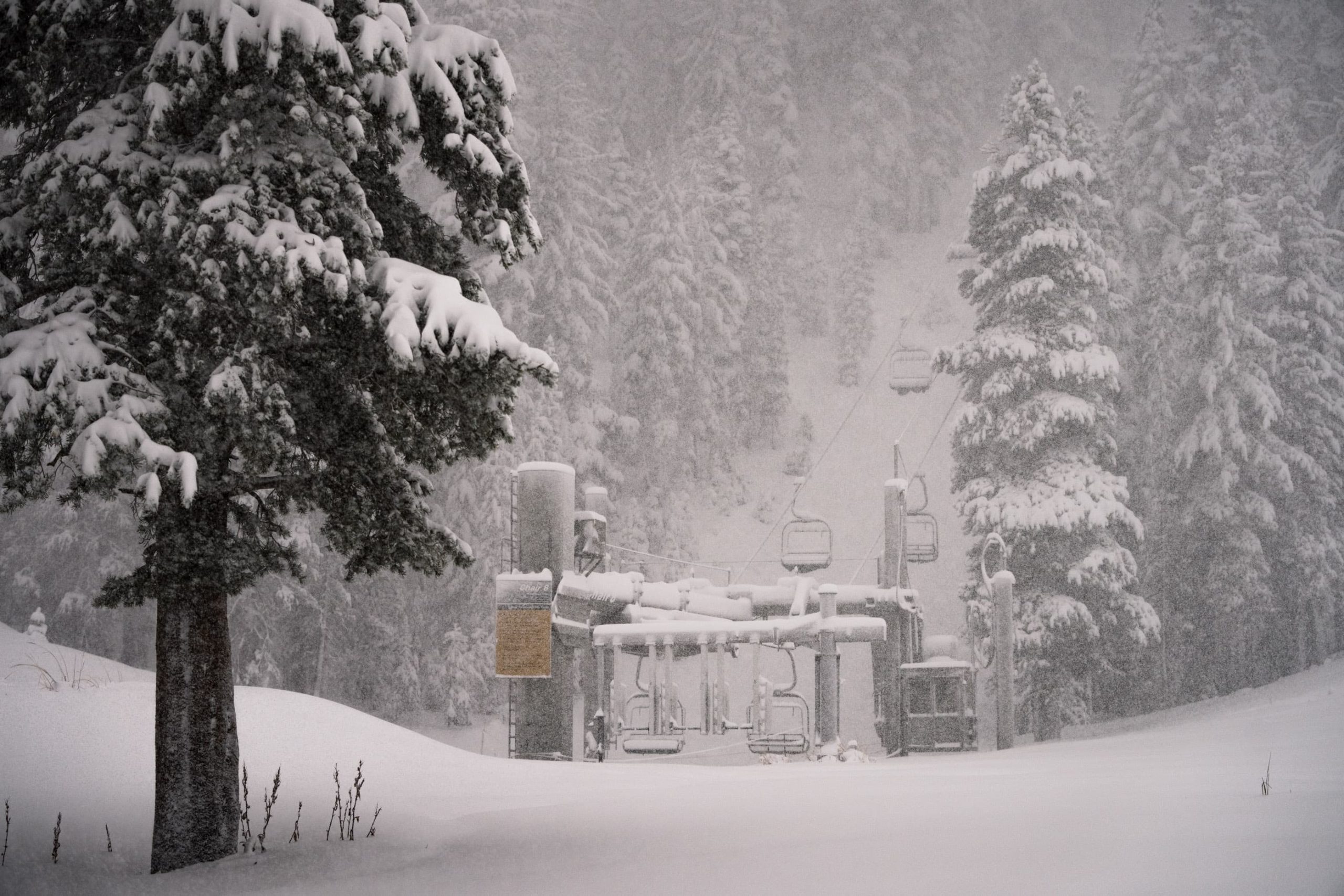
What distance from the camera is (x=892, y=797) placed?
9586 millimetres

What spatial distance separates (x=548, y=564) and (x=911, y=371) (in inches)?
1318

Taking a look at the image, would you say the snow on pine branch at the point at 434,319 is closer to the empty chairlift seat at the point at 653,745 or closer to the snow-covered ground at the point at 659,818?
the snow-covered ground at the point at 659,818

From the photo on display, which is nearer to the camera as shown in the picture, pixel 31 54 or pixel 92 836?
pixel 31 54

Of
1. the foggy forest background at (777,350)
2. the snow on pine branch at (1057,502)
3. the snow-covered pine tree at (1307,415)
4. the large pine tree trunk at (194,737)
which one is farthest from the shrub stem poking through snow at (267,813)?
the snow-covered pine tree at (1307,415)

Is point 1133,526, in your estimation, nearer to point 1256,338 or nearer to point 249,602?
point 1256,338

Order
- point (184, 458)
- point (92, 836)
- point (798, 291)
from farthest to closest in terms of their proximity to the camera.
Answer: point (798, 291) → point (92, 836) → point (184, 458)

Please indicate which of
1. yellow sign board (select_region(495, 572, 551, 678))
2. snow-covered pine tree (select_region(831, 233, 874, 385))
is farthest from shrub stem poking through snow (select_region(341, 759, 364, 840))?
snow-covered pine tree (select_region(831, 233, 874, 385))

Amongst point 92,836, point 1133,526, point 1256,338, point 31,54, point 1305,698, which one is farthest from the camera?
point 1256,338

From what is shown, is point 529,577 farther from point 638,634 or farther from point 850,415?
point 850,415

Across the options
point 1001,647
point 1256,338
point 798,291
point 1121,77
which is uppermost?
point 1121,77

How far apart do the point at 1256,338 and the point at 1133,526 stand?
933 cm

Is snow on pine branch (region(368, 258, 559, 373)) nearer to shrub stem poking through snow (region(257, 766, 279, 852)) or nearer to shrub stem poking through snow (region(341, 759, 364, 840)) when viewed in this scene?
shrub stem poking through snow (region(341, 759, 364, 840))

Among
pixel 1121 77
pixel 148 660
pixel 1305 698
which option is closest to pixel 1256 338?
pixel 1305 698

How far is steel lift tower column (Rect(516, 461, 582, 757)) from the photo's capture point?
1731 centimetres
